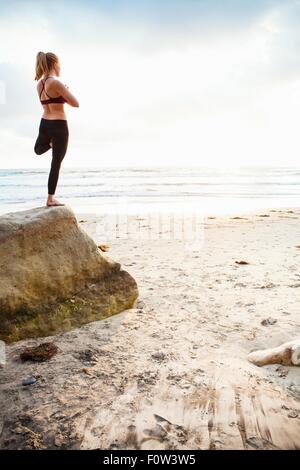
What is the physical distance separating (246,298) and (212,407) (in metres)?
2.17

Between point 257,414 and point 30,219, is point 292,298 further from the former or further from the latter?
point 30,219

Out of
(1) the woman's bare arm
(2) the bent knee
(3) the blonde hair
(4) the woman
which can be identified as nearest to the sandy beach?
(4) the woman

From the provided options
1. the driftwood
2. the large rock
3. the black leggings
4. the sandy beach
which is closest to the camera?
the sandy beach

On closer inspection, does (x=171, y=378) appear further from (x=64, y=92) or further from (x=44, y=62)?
(x=44, y=62)

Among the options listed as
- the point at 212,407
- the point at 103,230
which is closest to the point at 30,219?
the point at 212,407

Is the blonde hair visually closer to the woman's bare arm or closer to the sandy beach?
the woman's bare arm

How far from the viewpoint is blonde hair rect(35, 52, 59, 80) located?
4.05 m

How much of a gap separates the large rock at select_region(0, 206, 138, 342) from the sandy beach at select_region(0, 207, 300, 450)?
176mm

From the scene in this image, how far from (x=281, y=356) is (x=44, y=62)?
406cm

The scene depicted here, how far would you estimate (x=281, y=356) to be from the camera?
2.92m

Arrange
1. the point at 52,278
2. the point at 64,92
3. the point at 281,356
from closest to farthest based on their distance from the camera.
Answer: the point at 281,356 < the point at 52,278 < the point at 64,92

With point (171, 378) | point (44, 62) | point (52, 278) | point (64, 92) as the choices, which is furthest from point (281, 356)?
point (44, 62)

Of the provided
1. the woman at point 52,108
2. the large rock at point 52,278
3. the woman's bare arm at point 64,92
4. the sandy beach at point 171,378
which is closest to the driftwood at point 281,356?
the sandy beach at point 171,378

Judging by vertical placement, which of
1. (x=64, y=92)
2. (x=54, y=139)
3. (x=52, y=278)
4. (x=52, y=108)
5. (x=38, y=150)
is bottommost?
(x=52, y=278)
